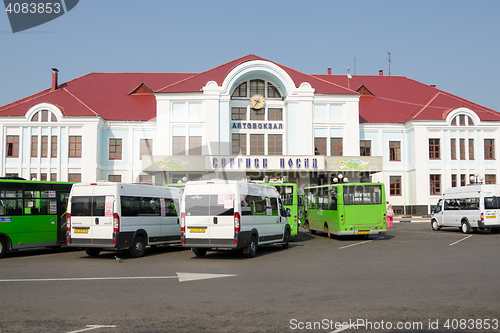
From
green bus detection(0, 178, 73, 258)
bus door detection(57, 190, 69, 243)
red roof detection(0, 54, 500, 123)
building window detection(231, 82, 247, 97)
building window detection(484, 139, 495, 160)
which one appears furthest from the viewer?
building window detection(484, 139, 495, 160)

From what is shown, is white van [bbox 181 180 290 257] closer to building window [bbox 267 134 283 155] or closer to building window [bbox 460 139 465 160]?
building window [bbox 267 134 283 155]

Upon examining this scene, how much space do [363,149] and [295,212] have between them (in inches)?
983

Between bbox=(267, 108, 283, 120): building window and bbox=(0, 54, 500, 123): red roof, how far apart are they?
2.94m

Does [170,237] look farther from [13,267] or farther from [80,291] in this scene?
[80,291]

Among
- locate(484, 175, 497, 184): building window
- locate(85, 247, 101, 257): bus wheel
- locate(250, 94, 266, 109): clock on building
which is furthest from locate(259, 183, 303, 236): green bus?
locate(484, 175, 497, 184): building window

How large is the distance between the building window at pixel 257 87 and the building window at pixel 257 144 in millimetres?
3869

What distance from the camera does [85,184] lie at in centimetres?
1520

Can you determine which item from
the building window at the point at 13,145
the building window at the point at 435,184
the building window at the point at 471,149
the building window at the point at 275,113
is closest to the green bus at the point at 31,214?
the building window at the point at 13,145

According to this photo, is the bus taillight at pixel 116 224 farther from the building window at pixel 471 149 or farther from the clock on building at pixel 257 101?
the building window at pixel 471 149

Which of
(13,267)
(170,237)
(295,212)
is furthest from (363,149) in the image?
(13,267)

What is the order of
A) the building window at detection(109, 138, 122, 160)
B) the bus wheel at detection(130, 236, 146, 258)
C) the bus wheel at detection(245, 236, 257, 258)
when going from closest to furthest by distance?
1. the bus wheel at detection(245, 236, 257, 258)
2. the bus wheel at detection(130, 236, 146, 258)
3. the building window at detection(109, 138, 122, 160)

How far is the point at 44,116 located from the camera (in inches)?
1526

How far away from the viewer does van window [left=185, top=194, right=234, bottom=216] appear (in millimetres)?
14328

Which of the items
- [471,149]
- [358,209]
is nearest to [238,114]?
[358,209]
